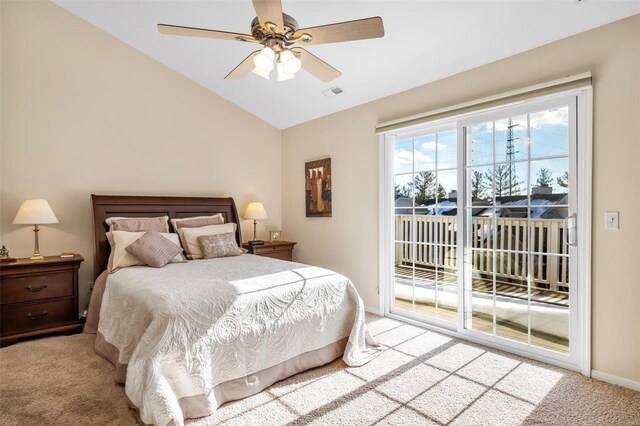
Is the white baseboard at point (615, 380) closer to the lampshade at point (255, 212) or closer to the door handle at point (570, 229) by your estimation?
the door handle at point (570, 229)

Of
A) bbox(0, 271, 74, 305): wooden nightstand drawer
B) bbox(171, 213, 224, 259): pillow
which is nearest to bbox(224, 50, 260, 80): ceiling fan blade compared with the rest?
bbox(171, 213, 224, 259): pillow

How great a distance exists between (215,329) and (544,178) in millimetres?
2671

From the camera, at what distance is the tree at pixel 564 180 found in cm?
261

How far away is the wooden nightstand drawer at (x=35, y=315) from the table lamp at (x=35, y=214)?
45cm

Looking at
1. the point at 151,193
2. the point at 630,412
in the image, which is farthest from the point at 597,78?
the point at 151,193

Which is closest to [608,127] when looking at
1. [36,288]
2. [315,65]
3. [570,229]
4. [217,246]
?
[570,229]

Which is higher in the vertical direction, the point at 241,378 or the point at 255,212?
the point at 255,212

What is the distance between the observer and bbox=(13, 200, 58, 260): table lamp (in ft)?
10.2

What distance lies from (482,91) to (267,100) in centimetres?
262

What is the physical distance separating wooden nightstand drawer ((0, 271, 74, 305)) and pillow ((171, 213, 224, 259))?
3.36 feet

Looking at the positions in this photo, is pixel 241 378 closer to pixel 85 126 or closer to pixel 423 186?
pixel 423 186

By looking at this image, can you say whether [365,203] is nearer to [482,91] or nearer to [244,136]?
[482,91]

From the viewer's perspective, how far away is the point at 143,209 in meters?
3.92

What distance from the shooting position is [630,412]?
80.2 inches
